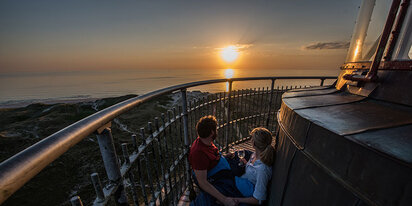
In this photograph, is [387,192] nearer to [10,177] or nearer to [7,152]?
[10,177]

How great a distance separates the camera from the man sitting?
2.16 metres

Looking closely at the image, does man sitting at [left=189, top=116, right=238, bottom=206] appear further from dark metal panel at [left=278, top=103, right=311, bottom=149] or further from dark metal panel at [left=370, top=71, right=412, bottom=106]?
dark metal panel at [left=370, top=71, right=412, bottom=106]

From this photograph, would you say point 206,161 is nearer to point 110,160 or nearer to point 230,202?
point 230,202

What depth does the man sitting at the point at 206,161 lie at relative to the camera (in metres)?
2.16

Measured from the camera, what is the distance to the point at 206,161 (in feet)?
7.22

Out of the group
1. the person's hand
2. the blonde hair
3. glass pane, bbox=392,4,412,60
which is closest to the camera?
glass pane, bbox=392,4,412,60

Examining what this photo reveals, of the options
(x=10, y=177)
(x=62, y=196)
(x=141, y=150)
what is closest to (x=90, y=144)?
(x=62, y=196)

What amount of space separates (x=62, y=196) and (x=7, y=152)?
29.7 feet

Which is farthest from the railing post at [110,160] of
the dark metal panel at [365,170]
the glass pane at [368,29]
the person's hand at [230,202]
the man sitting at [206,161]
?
the glass pane at [368,29]

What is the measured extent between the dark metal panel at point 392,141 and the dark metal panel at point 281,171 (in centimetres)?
65

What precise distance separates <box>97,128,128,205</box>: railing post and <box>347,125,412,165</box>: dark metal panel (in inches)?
62.8

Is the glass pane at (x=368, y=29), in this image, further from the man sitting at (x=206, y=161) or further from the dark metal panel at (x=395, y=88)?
the man sitting at (x=206, y=161)

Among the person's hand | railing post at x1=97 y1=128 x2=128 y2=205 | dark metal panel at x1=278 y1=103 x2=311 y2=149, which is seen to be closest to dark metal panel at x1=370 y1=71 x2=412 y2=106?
dark metal panel at x1=278 y1=103 x2=311 y2=149

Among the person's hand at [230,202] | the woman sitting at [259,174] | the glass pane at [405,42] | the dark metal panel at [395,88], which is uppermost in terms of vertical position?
the glass pane at [405,42]
